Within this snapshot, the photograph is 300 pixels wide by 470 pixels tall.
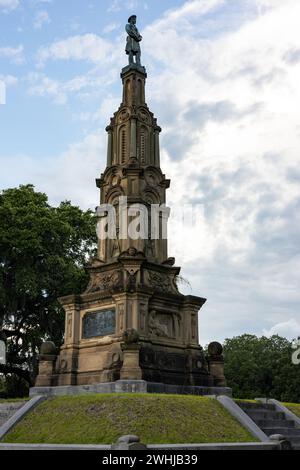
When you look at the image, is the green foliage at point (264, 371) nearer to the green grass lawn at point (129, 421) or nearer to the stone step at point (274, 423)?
the stone step at point (274, 423)

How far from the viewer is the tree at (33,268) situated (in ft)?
83.7

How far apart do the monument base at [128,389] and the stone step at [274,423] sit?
7.99 ft

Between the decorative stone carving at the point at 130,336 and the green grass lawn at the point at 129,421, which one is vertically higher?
the decorative stone carving at the point at 130,336

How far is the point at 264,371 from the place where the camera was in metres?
42.0

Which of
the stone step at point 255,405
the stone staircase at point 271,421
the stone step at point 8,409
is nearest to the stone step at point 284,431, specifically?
the stone staircase at point 271,421

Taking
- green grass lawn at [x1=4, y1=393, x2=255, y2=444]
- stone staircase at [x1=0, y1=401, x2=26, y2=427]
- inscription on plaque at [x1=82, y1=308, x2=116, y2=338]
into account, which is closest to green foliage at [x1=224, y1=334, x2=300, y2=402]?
inscription on plaque at [x1=82, y1=308, x2=116, y2=338]

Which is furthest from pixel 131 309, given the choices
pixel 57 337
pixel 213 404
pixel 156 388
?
pixel 57 337

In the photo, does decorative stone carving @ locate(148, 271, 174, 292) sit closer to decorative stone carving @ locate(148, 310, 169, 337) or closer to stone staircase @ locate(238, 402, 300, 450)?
decorative stone carving @ locate(148, 310, 169, 337)

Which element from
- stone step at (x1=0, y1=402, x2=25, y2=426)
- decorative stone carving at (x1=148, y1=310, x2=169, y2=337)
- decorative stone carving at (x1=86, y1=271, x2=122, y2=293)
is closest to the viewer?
stone step at (x1=0, y1=402, x2=25, y2=426)

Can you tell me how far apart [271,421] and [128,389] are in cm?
455

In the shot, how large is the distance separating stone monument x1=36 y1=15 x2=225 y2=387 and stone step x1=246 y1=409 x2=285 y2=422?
261cm

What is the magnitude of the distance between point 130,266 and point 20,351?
11.9 metres

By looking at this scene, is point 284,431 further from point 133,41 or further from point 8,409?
point 133,41

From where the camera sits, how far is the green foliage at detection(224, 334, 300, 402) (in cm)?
3984
